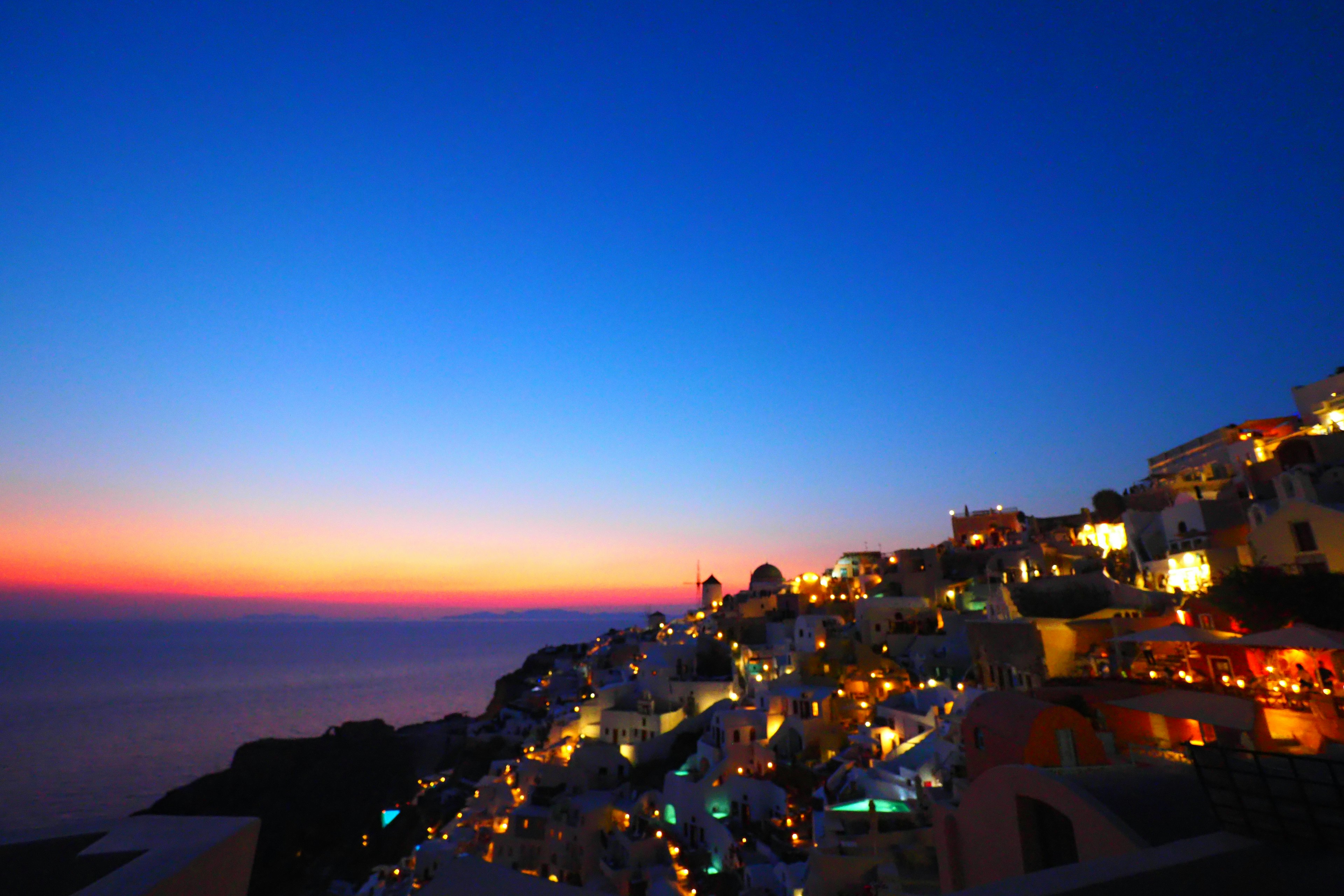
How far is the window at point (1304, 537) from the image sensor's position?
22.3m

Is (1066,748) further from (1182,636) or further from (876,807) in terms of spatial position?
(1182,636)

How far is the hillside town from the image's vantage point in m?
5.86

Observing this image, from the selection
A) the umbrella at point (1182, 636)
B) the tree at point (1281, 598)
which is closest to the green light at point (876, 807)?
the umbrella at point (1182, 636)

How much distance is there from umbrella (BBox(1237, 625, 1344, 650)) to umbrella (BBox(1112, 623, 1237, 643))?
1.09 metres

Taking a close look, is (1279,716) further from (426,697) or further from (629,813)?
(426,697)

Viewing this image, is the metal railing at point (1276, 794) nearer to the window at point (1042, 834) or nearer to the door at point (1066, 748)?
the window at point (1042, 834)

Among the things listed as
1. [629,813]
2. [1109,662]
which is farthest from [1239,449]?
[629,813]

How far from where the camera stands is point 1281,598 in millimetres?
19594

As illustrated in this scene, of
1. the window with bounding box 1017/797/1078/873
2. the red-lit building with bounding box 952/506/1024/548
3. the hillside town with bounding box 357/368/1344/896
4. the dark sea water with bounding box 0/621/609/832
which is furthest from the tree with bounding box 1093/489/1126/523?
the dark sea water with bounding box 0/621/609/832

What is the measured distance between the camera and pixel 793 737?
29.6 metres

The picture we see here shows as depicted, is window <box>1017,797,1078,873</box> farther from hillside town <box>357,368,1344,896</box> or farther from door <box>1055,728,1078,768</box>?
door <box>1055,728,1078,768</box>

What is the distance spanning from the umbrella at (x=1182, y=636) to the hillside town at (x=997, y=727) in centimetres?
11

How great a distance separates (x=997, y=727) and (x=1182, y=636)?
9.94 meters

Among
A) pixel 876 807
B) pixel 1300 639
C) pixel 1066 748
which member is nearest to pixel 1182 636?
pixel 1300 639
